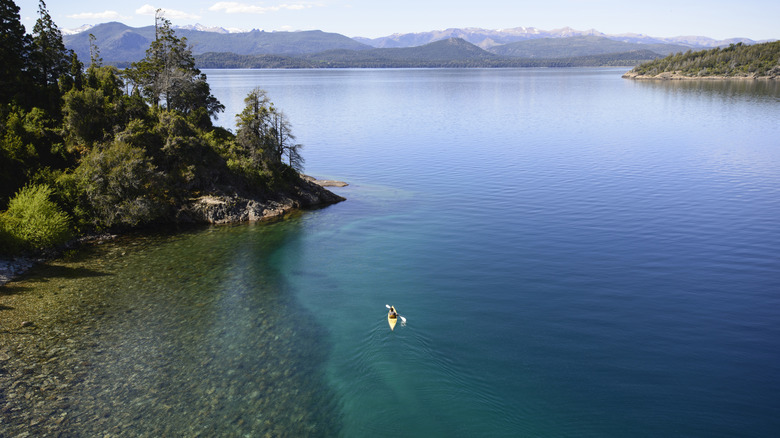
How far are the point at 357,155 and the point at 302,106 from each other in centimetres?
8278

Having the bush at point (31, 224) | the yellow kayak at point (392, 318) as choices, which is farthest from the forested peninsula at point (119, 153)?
the yellow kayak at point (392, 318)

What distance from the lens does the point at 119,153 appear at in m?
49.0

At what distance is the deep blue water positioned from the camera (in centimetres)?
2264

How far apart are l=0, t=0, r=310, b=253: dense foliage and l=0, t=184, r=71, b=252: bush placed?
89 mm

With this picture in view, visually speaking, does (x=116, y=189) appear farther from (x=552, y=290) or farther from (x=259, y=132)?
(x=552, y=290)

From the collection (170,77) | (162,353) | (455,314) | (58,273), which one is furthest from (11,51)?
(455,314)

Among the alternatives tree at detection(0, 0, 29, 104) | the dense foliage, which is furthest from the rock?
tree at detection(0, 0, 29, 104)

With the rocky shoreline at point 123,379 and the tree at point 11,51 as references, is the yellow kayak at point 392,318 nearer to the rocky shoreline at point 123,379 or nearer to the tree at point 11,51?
the rocky shoreline at point 123,379

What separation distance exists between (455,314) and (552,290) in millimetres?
8380

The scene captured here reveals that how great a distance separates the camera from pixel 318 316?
3216 centimetres

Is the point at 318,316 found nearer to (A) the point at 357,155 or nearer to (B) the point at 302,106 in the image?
(A) the point at 357,155

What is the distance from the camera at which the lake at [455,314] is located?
73.3 feet

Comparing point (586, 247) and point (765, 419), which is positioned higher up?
point (586, 247)

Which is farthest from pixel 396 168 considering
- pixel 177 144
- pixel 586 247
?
pixel 586 247
